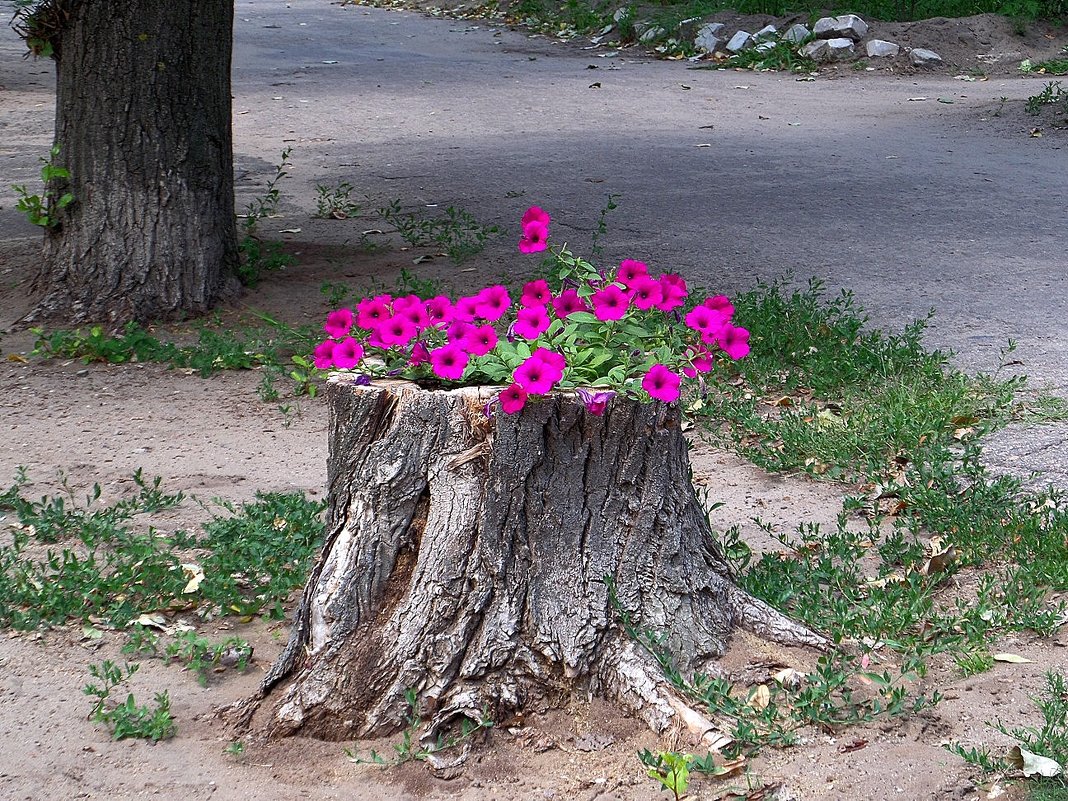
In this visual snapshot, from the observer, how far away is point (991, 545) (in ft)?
11.7

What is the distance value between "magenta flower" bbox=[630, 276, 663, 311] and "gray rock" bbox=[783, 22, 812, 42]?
497 inches

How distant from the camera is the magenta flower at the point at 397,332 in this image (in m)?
2.75

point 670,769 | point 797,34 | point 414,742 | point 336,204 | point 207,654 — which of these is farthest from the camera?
point 797,34

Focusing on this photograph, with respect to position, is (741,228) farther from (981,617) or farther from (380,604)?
(380,604)

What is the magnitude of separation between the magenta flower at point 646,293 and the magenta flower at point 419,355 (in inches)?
20.8

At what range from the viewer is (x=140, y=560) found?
3.65 metres

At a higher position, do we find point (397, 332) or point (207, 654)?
point (397, 332)

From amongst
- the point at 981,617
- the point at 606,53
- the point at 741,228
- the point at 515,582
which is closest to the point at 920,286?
the point at 741,228

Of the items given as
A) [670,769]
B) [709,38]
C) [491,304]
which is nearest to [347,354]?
[491,304]

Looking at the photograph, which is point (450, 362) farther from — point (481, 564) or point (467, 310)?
point (481, 564)

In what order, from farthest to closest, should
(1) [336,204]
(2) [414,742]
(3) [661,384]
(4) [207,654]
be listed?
(1) [336,204] → (4) [207,654] → (2) [414,742] → (3) [661,384]

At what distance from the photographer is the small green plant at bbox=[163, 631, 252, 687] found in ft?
10.3

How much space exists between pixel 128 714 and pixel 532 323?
4.47ft

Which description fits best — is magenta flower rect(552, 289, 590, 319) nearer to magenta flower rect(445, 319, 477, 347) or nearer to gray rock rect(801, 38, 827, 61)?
magenta flower rect(445, 319, 477, 347)
